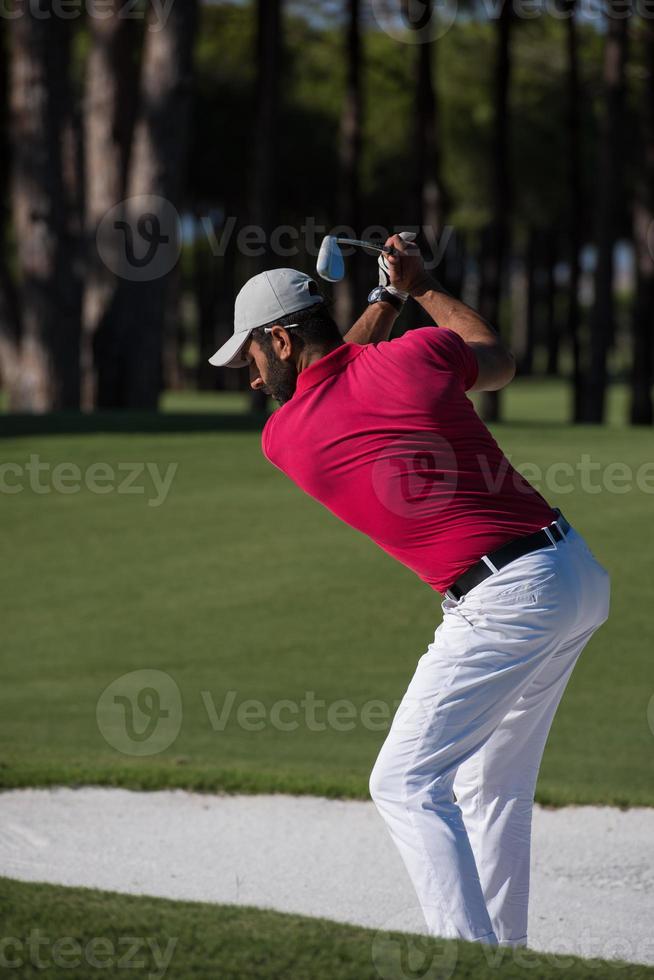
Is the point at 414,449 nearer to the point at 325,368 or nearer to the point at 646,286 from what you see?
the point at 325,368

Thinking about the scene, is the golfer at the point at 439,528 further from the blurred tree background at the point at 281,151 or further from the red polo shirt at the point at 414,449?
the blurred tree background at the point at 281,151

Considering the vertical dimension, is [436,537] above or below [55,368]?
above

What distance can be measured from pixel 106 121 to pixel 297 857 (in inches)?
658

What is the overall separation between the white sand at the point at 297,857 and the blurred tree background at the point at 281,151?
5035 millimetres

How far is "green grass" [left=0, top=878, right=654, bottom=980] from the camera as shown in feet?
11.4

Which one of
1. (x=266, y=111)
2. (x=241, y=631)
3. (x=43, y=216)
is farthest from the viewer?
(x=266, y=111)

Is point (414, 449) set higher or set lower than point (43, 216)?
lower

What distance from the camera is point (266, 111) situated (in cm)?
2041

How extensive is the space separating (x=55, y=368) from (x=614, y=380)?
37.8 metres

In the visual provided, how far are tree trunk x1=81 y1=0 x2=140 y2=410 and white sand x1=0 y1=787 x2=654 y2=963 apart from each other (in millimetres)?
13575

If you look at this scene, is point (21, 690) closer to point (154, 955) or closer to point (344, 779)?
point (344, 779)

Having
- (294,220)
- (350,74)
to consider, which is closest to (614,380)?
(294,220)

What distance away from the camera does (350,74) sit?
78.7 ft

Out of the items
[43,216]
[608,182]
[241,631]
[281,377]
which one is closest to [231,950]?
[281,377]
